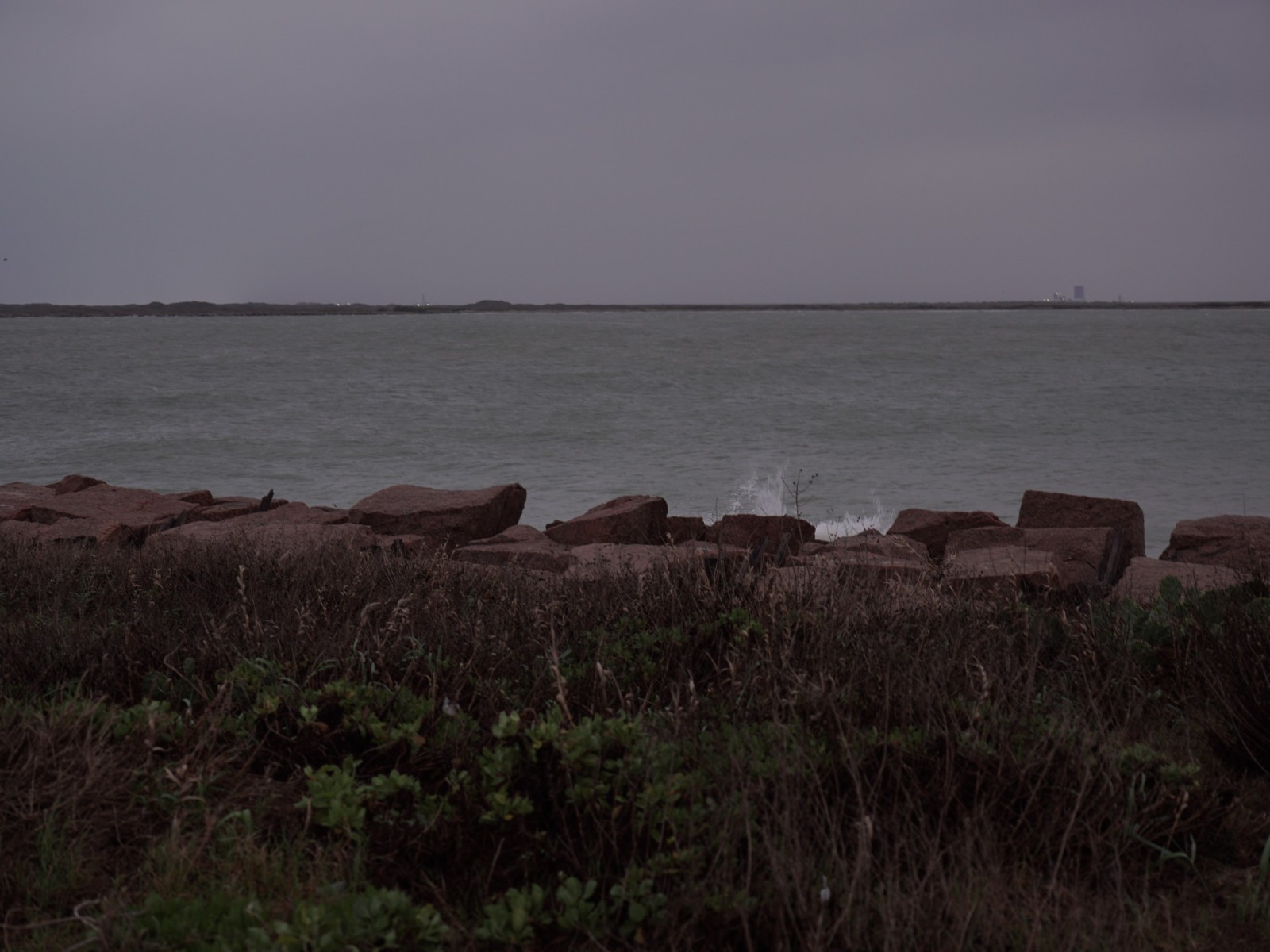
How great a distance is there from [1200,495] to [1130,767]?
1713 cm

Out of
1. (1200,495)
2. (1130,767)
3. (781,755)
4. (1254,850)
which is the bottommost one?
(1200,495)

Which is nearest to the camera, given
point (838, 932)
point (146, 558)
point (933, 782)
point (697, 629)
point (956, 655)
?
point (838, 932)

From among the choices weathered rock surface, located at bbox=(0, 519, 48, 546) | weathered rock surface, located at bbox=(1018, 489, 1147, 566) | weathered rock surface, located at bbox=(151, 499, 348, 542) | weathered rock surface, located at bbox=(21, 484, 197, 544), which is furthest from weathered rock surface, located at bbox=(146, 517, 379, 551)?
weathered rock surface, located at bbox=(1018, 489, 1147, 566)

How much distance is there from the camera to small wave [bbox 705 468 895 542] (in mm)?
13969

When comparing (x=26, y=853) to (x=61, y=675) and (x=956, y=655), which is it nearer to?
(x=61, y=675)

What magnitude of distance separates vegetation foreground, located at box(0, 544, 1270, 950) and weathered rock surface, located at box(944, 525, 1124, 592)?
321cm

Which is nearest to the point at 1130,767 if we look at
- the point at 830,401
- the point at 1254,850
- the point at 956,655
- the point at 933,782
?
the point at 1254,850

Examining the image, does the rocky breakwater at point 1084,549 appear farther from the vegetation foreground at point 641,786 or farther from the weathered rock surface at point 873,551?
the vegetation foreground at point 641,786

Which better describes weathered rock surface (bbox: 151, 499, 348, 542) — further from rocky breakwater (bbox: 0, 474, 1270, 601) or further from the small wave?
the small wave

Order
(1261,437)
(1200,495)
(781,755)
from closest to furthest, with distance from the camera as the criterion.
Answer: (781,755) → (1200,495) → (1261,437)

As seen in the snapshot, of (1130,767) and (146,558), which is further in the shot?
(146,558)

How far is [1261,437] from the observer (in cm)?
2491

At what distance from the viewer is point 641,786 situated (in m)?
2.76

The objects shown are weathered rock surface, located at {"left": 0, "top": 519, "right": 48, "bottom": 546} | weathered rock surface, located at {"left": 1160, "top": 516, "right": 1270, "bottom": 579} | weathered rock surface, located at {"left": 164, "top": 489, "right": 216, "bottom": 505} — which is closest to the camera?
weathered rock surface, located at {"left": 0, "top": 519, "right": 48, "bottom": 546}
